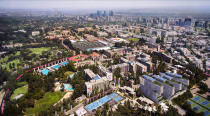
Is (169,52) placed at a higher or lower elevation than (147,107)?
higher

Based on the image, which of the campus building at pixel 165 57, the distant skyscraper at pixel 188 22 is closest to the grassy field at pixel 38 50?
the campus building at pixel 165 57

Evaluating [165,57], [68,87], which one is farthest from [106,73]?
[165,57]

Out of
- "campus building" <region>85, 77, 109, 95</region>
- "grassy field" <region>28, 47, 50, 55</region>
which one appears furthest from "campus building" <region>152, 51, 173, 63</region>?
"grassy field" <region>28, 47, 50, 55</region>

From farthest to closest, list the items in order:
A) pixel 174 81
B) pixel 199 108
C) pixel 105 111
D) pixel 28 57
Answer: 1. pixel 28 57
2. pixel 174 81
3. pixel 199 108
4. pixel 105 111

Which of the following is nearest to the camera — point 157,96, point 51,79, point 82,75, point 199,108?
point 199,108

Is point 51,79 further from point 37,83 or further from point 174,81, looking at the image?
point 174,81

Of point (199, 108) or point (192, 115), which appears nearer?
point (192, 115)

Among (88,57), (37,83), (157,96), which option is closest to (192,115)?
(157,96)

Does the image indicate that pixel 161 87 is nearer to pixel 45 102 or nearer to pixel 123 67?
pixel 123 67
